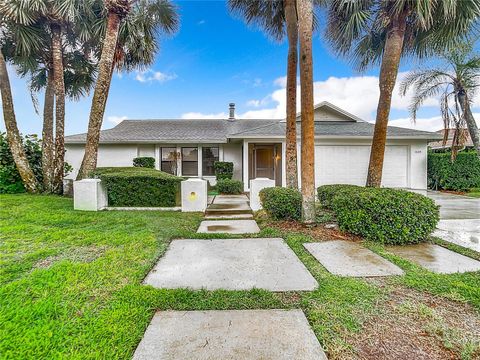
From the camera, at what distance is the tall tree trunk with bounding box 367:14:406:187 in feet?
20.6

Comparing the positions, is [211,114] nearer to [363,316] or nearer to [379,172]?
[379,172]

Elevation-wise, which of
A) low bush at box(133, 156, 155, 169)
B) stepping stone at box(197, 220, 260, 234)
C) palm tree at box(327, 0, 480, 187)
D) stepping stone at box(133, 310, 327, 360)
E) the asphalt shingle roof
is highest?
palm tree at box(327, 0, 480, 187)

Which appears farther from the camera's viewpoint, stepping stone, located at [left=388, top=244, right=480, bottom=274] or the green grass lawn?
stepping stone, located at [left=388, top=244, right=480, bottom=274]

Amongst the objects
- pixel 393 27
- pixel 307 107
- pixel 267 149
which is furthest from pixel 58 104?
pixel 393 27

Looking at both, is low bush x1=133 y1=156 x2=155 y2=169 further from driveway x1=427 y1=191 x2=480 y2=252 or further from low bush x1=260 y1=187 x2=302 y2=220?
driveway x1=427 y1=191 x2=480 y2=252

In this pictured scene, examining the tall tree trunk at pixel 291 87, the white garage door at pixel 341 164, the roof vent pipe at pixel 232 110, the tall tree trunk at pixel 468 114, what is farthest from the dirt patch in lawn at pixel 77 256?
the roof vent pipe at pixel 232 110

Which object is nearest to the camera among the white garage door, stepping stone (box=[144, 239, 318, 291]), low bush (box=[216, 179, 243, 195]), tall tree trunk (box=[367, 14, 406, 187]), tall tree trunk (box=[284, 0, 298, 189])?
stepping stone (box=[144, 239, 318, 291])

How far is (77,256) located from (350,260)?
4045 mm

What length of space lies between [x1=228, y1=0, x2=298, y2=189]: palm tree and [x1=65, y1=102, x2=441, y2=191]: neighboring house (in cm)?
394

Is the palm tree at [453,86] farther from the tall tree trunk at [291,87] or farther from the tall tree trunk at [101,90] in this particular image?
the tall tree trunk at [101,90]

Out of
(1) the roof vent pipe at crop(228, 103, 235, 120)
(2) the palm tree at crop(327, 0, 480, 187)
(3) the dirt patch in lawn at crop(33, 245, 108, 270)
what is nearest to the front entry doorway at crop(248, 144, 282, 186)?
(2) the palm tree at crop(327, 0, 480, 187)

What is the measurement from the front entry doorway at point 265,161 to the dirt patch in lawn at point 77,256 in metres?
9.40

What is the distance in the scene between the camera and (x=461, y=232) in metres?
5.13

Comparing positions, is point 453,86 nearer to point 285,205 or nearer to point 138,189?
point 285,205
